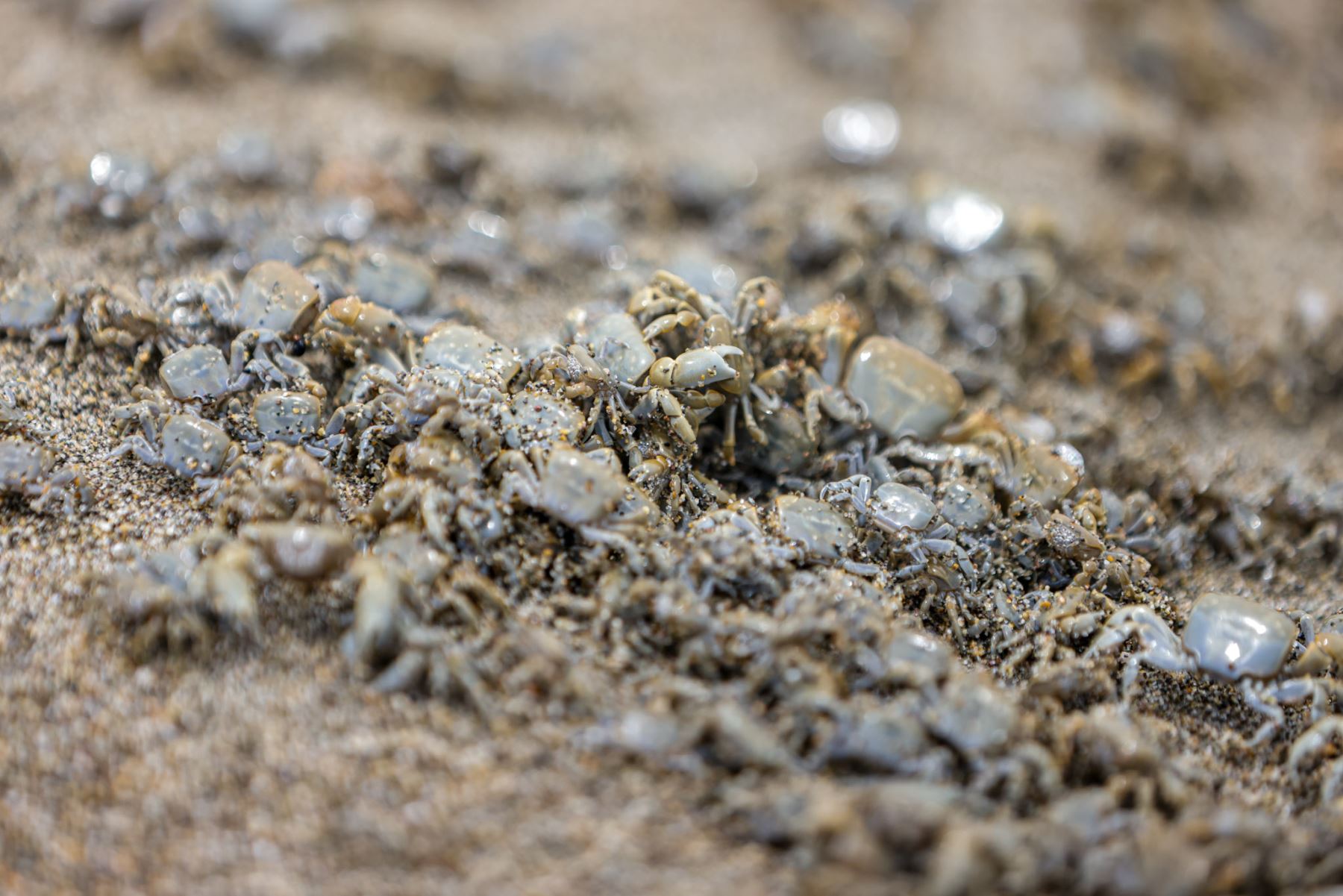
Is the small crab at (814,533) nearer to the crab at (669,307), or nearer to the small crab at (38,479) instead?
the crab at (669,307)

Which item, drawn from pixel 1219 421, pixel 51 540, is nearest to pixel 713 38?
pixel 1219 421

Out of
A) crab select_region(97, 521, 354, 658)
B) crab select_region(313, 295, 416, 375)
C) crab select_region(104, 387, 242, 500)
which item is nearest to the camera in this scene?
crab select_region(97, 521, 354, 658)

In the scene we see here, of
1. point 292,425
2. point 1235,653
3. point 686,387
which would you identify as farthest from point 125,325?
point 1235,653

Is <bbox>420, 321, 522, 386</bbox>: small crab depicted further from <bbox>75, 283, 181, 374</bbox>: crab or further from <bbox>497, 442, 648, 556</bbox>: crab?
<bbox>75, 283, 181, 374</bbox>: crab

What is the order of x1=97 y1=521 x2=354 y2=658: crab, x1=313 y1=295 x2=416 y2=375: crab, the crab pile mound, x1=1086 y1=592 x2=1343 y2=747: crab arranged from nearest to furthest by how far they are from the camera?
1. the crab pile mound
2. x1=97 y1=521 x2=354 y2=658: crab
3. x1=1086 y1=592 x2=1343 y2=747: crab
4. x1=313 y1=295 x2=416 y2=375: crab

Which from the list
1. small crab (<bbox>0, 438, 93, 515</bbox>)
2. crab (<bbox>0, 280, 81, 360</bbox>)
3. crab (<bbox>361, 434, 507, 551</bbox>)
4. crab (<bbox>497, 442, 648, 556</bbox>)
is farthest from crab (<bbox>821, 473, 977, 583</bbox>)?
crab (<bbox>0, 280, 81, 360</bbox>)

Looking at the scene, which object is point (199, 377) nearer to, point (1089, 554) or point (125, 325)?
point (125, 325)
